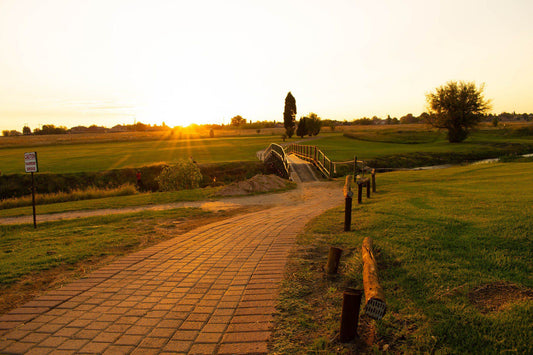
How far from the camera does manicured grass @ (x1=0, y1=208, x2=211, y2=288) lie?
19.7 ft

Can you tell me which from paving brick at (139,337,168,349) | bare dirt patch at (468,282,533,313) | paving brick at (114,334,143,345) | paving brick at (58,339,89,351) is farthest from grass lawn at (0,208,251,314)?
bare dirt patch at (468,282,533,313)

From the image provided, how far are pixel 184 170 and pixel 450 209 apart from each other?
1567 centimetres

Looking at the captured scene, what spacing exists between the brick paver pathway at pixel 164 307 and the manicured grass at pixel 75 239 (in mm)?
1038

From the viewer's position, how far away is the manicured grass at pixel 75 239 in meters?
6.02

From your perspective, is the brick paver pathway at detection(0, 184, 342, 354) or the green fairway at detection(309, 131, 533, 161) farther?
the green fairway at detection(309, 131, 533, 161)

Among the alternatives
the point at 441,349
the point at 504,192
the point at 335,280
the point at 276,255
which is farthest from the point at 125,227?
the point at 504,192

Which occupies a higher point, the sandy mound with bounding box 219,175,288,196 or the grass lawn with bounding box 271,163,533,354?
the grass lawn with bounding box 271,163,533,354

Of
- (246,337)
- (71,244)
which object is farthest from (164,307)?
(71,244)

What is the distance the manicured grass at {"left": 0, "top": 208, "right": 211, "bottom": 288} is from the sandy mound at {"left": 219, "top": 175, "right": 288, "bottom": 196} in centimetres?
451

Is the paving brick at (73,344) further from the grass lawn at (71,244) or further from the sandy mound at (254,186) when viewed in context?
the sandy mound at (254,186)

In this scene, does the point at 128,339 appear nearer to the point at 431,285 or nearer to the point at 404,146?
the point at 431,285

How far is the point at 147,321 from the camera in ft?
12.4

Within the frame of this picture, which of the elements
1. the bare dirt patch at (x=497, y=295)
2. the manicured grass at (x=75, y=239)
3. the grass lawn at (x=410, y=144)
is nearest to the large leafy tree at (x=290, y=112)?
the grass lawn at (x=410, y=144)

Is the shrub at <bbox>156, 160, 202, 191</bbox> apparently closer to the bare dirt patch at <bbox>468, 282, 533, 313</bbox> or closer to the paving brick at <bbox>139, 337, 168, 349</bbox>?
the paving brick at <bbox>139, 337, 168, 349</bbox>
